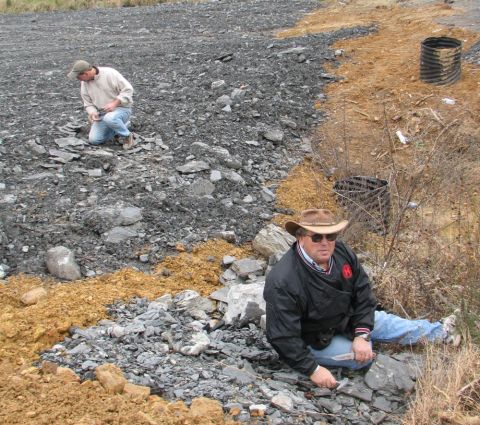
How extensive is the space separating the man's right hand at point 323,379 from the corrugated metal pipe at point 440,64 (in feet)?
23.4

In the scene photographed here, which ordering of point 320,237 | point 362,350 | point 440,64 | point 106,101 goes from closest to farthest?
1. point 320,237
2. point 362,350
3. point 106,101
4. point 440,64

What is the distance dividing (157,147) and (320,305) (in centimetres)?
414

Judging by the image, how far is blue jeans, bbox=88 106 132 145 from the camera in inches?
281

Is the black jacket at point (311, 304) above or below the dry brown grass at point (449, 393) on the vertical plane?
above

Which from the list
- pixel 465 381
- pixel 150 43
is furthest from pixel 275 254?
pixel 150 43

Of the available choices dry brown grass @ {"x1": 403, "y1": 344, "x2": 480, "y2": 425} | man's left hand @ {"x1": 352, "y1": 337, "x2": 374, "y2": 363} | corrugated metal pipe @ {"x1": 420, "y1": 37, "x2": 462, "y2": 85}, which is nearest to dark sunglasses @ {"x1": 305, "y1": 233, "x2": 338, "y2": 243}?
man's left hand @ {"x1": 352, "y1": 337, "x2": 374, "y2": 363}

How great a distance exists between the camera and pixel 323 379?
3693mm

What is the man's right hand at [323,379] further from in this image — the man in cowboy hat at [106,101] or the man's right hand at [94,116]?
the man's right hand at [94,116]

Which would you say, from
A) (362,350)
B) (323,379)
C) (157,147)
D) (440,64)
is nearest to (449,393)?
(362,350)

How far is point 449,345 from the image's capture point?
4.01 m

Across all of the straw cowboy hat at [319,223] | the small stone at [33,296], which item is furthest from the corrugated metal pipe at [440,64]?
the small stone at [33,296]

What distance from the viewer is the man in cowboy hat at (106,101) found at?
279 inches

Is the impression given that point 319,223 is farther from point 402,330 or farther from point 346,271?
point 402,330

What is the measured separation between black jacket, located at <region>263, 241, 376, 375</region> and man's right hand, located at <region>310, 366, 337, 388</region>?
3cm
